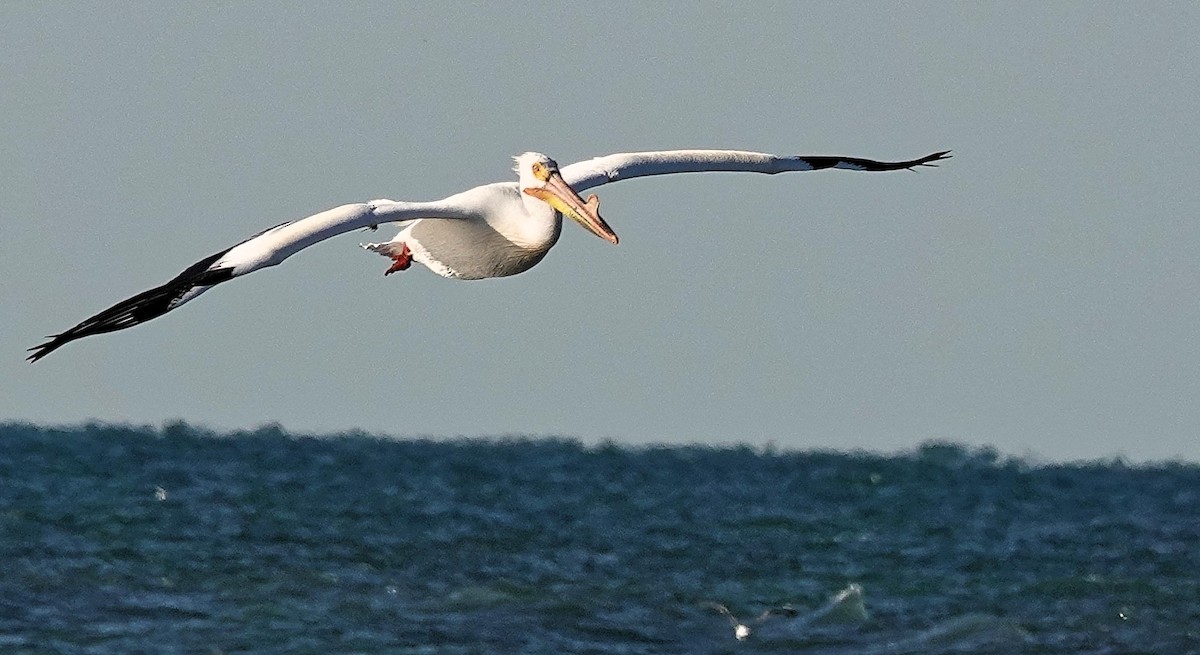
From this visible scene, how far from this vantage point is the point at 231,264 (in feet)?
36.0

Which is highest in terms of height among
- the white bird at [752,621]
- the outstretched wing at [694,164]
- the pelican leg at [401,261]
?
the outstretched wing at [694,164]

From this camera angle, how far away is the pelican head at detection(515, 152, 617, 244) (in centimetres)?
1302

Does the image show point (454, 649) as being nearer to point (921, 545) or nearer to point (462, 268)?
point (462, 268)

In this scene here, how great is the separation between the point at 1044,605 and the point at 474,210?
13.8 m

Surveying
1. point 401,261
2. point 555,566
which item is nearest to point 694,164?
point 401,261

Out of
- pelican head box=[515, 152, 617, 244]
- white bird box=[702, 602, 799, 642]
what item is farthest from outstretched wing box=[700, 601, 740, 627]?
pelican head box=[515, 152, 617, 244]

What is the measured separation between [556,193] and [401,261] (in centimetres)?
181

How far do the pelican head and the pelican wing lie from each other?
59.3 inches

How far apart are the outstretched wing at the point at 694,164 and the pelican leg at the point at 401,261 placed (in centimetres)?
136

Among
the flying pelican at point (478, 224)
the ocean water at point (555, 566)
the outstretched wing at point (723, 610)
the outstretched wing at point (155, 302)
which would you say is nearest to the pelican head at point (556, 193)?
the flying pelican at point (478, 224)

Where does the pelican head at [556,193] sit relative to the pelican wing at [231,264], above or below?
above

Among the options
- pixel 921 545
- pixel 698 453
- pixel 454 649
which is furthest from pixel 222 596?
pixel 698 453

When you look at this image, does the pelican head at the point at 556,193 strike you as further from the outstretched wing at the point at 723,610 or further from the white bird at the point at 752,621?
the outstretched wing at the point at 723,610

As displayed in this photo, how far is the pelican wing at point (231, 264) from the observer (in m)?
10.5
